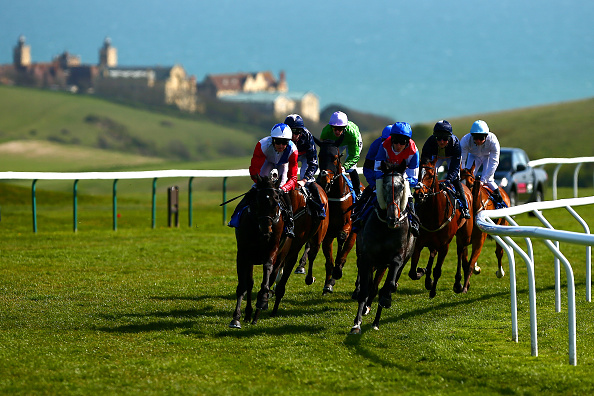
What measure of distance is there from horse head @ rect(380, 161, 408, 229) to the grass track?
41.5 inches

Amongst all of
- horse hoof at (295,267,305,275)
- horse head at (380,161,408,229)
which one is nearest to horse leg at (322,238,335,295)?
horse hoof at (295,267,305,275)

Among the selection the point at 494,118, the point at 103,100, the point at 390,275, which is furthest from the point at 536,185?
the point at 103,100

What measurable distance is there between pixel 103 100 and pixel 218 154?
1813cm

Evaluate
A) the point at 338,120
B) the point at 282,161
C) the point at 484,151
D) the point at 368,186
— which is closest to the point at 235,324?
the point at 282,161

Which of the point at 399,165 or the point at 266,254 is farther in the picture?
the point at 266,254

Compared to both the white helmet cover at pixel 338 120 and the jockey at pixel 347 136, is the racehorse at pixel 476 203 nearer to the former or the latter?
the jockey at pixel 347 136

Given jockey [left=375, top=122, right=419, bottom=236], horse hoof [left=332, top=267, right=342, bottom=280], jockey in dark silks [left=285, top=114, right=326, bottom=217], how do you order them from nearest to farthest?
jockey [left=375, top=122, right=419, bottom=236] < jockey in dark silks [left=285, top=114, right=326, bottom=217] < horse hoof [left=332, top=267, right=342, bottom=280]

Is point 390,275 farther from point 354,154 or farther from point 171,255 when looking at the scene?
point 171,255

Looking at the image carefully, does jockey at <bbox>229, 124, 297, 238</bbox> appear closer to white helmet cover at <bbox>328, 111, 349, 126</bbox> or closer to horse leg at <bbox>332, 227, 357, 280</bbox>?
white helmet cover at <bbox>328, 111, 349, 126</bbox>

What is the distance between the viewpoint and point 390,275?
861 centimetres

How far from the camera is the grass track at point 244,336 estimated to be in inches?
254

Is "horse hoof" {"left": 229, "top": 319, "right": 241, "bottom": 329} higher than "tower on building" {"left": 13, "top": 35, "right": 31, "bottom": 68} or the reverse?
the reverse

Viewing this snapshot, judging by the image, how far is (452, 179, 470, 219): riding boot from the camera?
10.8m

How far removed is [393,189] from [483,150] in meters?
4.13
